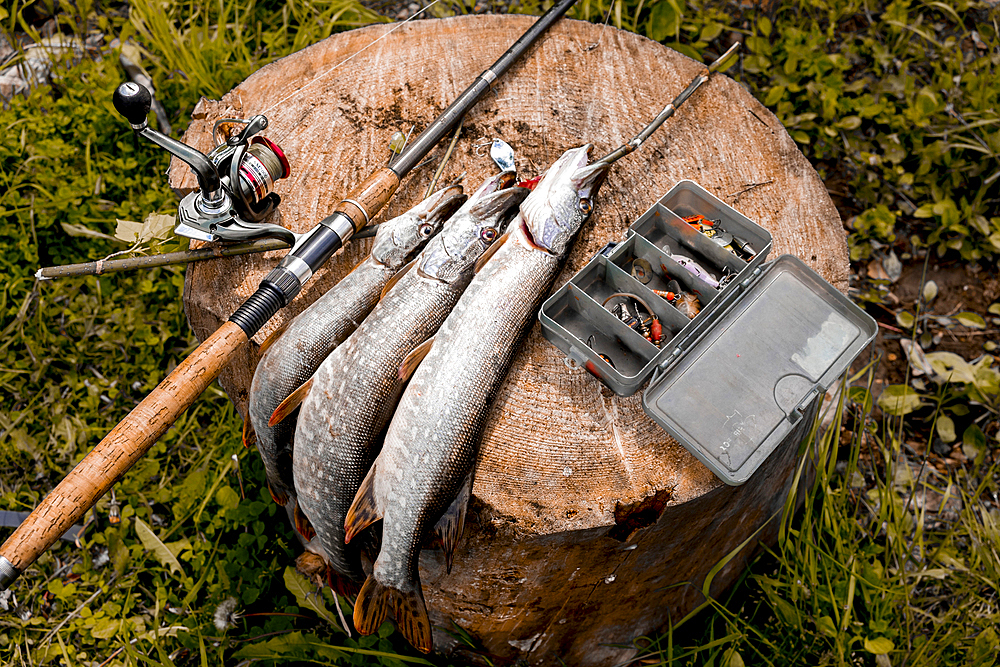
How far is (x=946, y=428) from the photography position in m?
4.16

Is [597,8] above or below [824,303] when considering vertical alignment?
above

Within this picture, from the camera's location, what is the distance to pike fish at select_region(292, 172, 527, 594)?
2.68m

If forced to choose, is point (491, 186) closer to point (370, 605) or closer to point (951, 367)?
point (370, 605)

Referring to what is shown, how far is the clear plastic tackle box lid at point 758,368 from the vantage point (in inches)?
103

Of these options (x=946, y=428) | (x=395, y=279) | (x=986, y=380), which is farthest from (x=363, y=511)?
(x=986, y=380)

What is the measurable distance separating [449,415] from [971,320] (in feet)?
11.5

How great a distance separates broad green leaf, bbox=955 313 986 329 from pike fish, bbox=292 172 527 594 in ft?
10.5

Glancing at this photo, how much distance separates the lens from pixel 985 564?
358cm

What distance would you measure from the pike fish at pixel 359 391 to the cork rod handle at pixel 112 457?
1.19ft

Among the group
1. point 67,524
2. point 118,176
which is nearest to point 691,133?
point 67,524

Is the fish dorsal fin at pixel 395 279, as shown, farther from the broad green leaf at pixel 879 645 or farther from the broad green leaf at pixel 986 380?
the broad green leaf at pixel 986 380

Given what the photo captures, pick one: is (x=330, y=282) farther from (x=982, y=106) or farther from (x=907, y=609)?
(x=982, y=106)

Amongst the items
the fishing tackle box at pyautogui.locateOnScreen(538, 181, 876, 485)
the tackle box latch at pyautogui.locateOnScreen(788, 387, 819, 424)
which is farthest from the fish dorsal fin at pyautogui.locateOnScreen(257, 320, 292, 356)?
the tackle box latch at pyautogui.locateOnScreen(788, 387, 819, 424)

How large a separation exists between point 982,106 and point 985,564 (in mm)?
2908
